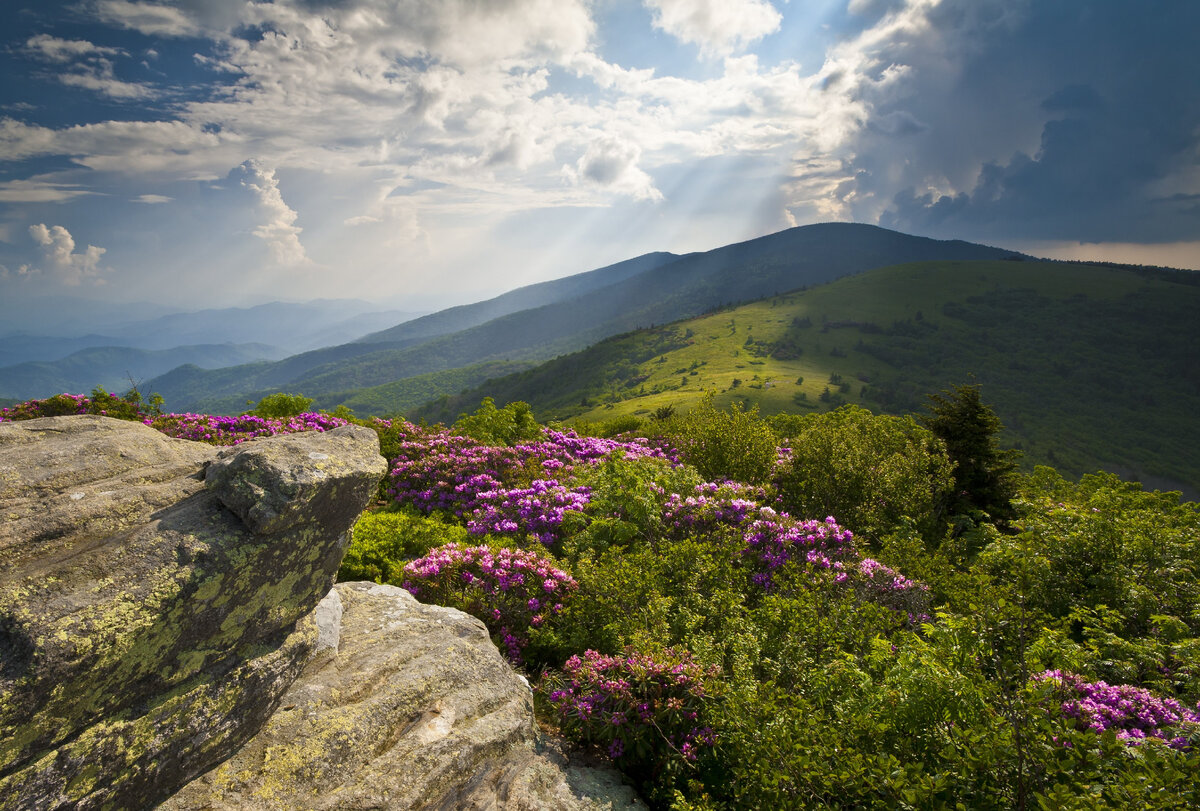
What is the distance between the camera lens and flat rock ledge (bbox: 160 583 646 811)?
14.5 ft

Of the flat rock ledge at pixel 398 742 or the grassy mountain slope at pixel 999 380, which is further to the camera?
the grassy mountain slope at pixel 999 380

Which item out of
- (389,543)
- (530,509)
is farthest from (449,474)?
(389,543)

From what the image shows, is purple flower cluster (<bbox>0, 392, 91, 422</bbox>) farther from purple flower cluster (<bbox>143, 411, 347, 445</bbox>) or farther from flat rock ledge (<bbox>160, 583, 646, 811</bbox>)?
flat rock ledge (<bbox>160, 583, 646, 811</bbox>)

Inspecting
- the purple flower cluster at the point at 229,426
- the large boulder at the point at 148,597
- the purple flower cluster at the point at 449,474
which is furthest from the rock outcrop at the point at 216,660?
the purple flower cluster at the point at 229,426

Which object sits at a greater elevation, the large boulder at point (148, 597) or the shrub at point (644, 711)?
the large boulder at point (148, 597)

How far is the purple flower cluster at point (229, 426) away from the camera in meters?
14.2

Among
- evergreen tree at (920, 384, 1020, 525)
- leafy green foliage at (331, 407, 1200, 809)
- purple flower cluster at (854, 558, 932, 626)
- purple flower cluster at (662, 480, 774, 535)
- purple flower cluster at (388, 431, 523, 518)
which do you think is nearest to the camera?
leafy green foliage at (331, 407, 1200, 809)

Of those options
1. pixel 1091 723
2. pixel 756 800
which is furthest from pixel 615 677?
pixel 1091 723

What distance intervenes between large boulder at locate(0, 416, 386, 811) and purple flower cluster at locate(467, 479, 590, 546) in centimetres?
619

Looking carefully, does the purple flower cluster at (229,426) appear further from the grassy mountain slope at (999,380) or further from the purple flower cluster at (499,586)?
the grassy mountain slope at (999,380)

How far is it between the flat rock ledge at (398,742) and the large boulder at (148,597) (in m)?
0.35

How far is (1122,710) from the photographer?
18.1 feet

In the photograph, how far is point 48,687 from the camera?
3.31 meters

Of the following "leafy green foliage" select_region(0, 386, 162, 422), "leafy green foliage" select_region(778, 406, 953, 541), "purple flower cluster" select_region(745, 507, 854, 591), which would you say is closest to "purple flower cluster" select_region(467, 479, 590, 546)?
"purple flower cluster" select_region(745, 507, 854, 591)
